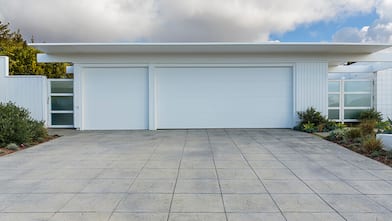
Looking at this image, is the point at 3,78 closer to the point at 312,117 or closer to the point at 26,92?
the point at 26,92

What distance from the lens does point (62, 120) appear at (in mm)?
12500

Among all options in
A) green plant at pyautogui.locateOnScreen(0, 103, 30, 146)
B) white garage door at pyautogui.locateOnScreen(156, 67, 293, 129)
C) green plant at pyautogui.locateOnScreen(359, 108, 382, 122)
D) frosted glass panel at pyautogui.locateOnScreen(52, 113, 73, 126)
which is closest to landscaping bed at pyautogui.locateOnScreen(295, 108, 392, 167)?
green plant at pyautogui.locateOnScreen(359, 108, 382, 122)

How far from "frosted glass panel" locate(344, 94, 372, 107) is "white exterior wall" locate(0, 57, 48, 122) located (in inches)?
551

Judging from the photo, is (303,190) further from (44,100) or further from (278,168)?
(44,100)

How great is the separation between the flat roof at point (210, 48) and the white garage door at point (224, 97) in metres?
1.05

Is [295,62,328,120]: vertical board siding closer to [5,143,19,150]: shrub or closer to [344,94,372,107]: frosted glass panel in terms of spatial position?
[344,94,372,107]: frosted glass panel

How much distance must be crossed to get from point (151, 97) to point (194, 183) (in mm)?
7844

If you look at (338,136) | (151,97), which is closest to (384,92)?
(338,136)

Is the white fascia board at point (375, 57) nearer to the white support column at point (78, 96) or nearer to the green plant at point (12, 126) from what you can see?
the white support column at point (78, 96)

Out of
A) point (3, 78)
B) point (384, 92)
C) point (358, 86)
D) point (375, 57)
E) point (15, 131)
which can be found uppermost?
point (375, 57)

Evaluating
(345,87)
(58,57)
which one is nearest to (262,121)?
(345,87)

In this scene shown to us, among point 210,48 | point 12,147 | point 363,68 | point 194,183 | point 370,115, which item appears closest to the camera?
point 194,183

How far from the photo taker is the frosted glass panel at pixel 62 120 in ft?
40.9

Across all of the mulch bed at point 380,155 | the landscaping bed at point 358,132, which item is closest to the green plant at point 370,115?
the landscaping bed at point 358,132
